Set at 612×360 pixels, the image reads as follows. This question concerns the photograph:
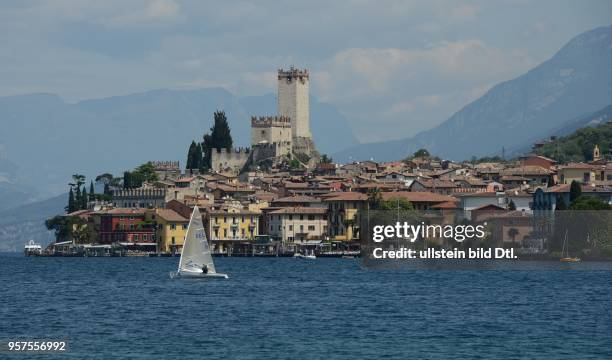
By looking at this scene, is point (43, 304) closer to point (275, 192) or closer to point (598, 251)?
point (598, 251)

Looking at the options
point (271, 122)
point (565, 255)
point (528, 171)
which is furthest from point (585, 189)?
point (271, 122)

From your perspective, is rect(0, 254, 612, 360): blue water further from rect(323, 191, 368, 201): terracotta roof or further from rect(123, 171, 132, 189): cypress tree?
rect(123, 171, 132, 189): cypress tree

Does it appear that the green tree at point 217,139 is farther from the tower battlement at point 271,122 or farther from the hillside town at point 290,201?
the tower battlement at point 271,122

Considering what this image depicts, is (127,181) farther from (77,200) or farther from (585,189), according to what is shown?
(585,189)

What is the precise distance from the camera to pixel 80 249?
134375 mm

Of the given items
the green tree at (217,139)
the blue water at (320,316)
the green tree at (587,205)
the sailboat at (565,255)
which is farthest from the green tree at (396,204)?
the green tree at (217,139)

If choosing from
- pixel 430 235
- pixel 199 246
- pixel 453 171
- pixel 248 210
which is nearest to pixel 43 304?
pixel 199 246

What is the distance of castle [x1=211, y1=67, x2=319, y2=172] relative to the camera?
166 meters

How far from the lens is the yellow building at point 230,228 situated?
12975cm

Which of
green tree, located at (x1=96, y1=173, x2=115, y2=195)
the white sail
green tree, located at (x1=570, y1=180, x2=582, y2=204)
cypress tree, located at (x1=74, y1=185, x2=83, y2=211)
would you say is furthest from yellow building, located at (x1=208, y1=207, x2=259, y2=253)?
the white sail

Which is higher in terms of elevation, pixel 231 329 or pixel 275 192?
pixel 275 192

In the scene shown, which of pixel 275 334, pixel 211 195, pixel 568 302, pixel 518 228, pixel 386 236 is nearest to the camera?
pixel 275 334

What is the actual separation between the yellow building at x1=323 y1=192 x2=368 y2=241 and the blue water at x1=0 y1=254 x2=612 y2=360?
45.2m

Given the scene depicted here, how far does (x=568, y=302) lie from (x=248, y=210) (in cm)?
7652
